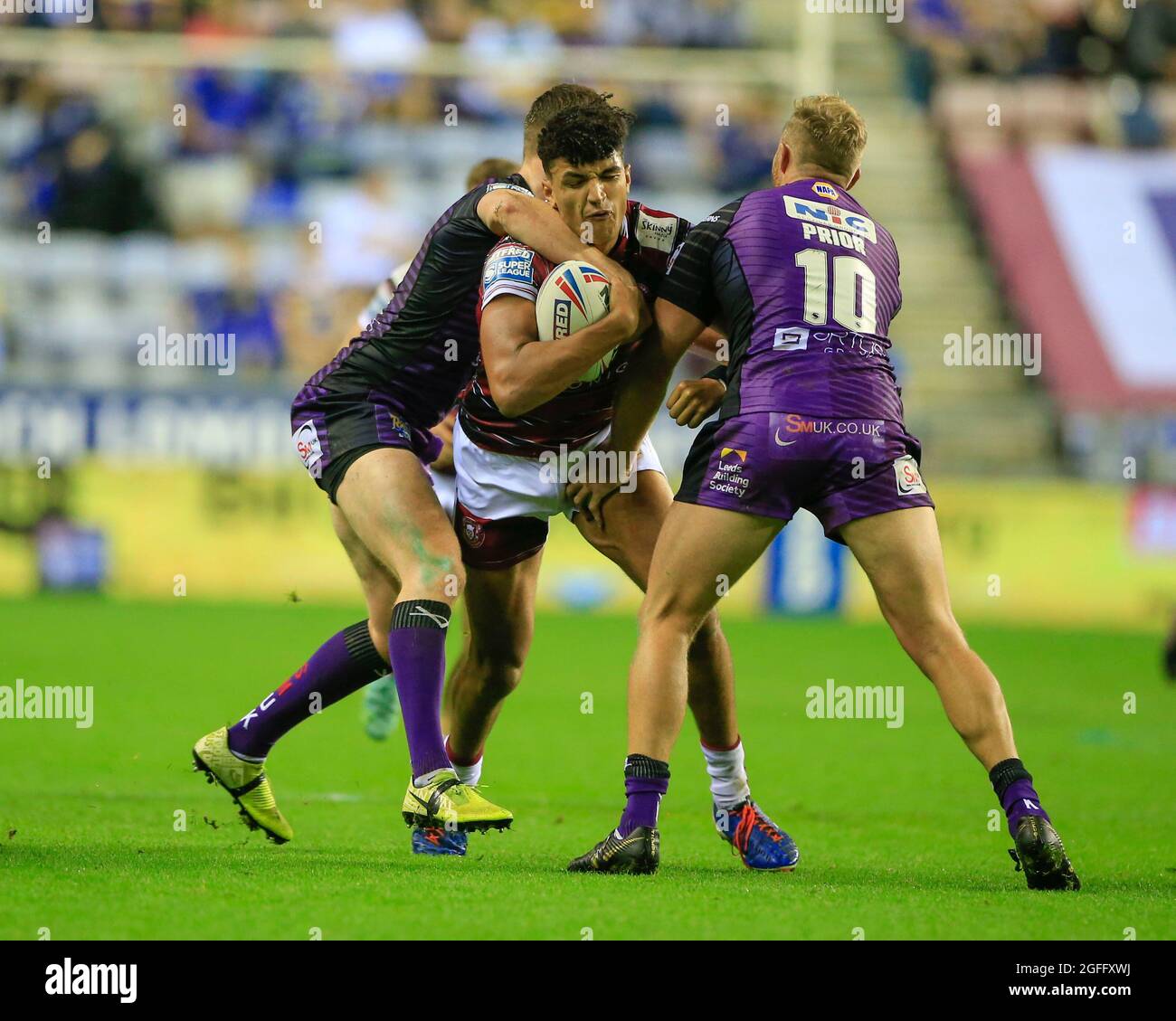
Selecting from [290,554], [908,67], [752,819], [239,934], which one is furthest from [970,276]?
[239,934]

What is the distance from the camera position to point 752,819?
575 centimetres

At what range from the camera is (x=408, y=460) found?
5.77 metres

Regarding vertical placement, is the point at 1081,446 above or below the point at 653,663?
above

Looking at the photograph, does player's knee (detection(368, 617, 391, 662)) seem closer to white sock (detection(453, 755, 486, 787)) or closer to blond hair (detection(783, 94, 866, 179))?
white sock (detection(453, 755, 486, 787))

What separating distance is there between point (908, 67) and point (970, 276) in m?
3.01

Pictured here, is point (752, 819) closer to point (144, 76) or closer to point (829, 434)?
point (829, 434)

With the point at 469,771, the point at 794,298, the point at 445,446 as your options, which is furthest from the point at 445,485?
the point at 794,298

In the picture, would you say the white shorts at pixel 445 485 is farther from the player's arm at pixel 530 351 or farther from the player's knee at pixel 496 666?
the player's arm at pixel 530 351

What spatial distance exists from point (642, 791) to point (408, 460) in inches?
52.8

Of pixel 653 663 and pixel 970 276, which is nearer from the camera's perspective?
pixel 653 663

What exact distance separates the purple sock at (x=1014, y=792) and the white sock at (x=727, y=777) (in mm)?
934

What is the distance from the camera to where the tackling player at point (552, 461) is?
5.45 meters

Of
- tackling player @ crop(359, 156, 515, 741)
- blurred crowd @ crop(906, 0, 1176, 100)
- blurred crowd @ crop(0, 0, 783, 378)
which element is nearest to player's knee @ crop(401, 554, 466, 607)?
tackling player @ crop(359, 156, 515, 741)

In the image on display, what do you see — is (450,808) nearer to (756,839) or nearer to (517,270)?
(756,839)
